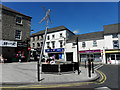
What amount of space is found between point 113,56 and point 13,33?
21328 millimetres

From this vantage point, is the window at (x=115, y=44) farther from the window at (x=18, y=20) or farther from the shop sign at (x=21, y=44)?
the window at (x=18, y=20)

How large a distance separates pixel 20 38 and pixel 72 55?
603 inches

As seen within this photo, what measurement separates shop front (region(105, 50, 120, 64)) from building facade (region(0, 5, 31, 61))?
17813mm

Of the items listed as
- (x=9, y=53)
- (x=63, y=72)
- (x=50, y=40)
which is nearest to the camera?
(x=63, y=72)

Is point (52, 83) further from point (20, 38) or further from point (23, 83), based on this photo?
point (20, 38)

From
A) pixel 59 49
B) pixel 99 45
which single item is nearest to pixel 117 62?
pixel 99 45

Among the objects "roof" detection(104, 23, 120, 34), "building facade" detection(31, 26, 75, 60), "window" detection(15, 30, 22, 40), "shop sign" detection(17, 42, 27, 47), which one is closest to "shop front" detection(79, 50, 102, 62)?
"roof" detection(104, 23, 120, 34)

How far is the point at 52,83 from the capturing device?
6.10 metres

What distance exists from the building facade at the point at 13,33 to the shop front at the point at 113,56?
58.4 ft

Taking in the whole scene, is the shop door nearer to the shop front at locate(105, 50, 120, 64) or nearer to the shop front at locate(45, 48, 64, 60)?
the shop front at locate(45, 48, 64, 60)

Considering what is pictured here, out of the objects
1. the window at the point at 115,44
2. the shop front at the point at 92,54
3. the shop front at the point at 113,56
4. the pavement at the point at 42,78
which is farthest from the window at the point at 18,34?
the window at the point at 115,44

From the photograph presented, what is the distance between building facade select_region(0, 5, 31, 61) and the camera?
17281 mm

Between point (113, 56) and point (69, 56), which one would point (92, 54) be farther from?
point (69, 56)

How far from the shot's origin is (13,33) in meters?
18.6
